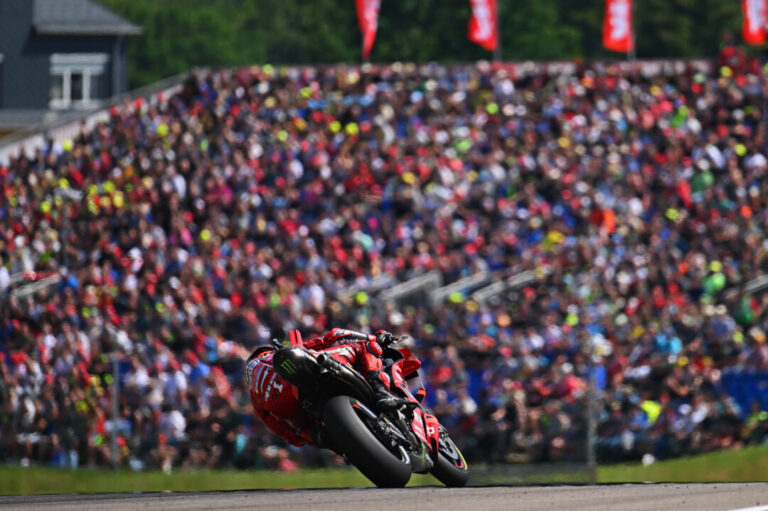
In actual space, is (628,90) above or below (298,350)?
below

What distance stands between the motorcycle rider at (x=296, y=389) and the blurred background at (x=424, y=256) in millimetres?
4789

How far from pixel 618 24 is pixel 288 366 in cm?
2498

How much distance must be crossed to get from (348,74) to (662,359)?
12193 mm

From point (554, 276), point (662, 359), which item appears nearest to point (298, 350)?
point (662, 359)

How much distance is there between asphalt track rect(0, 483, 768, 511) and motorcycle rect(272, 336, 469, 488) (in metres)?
0.19

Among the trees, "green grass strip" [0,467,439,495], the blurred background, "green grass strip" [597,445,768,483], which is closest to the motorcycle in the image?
the blurred background

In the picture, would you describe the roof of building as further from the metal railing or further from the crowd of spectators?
the crowd of spectators

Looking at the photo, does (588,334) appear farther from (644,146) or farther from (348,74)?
(348,74)

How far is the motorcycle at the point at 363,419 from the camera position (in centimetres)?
990

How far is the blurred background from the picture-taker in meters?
17.5

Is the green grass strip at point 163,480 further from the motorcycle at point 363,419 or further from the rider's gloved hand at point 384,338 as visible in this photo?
the motorcycle at point 363,419

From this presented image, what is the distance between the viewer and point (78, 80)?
4566 cm

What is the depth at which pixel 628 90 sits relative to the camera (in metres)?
29.4

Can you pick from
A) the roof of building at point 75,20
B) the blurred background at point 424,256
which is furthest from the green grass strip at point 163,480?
the roof of building at point 75,20
